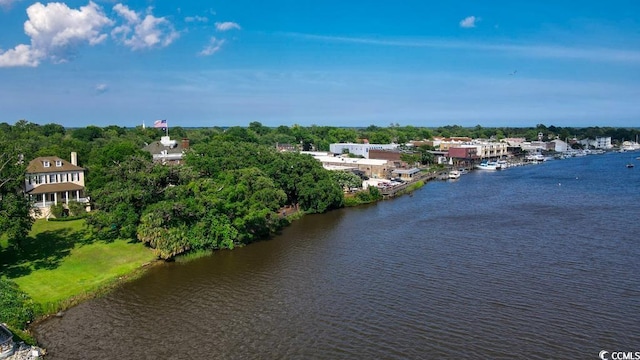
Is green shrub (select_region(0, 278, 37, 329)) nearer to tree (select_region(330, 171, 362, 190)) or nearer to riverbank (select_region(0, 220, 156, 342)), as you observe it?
riverbank (select_region(0, 220, 156, 342))

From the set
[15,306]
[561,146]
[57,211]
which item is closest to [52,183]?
[57,211]

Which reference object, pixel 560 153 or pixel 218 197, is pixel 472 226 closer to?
pixel 218 197

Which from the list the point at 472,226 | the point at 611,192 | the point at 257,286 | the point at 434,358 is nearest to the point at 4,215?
the point at 257,286

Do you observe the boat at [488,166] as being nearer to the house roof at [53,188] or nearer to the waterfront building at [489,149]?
the waterfront building at [489,149]

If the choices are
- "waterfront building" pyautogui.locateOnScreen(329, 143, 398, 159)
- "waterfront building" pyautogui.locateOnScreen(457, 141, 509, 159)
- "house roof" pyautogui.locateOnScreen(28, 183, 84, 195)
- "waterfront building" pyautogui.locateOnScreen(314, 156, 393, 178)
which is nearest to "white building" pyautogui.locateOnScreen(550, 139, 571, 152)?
"waterfront building" pyautogui.locateOnScreen(457, 141, 509, 159)

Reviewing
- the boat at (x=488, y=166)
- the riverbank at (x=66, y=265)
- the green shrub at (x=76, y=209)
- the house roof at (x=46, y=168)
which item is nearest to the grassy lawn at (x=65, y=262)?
the riverbank at (x=66, y=265)

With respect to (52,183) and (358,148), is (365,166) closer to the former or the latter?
(358,148)
